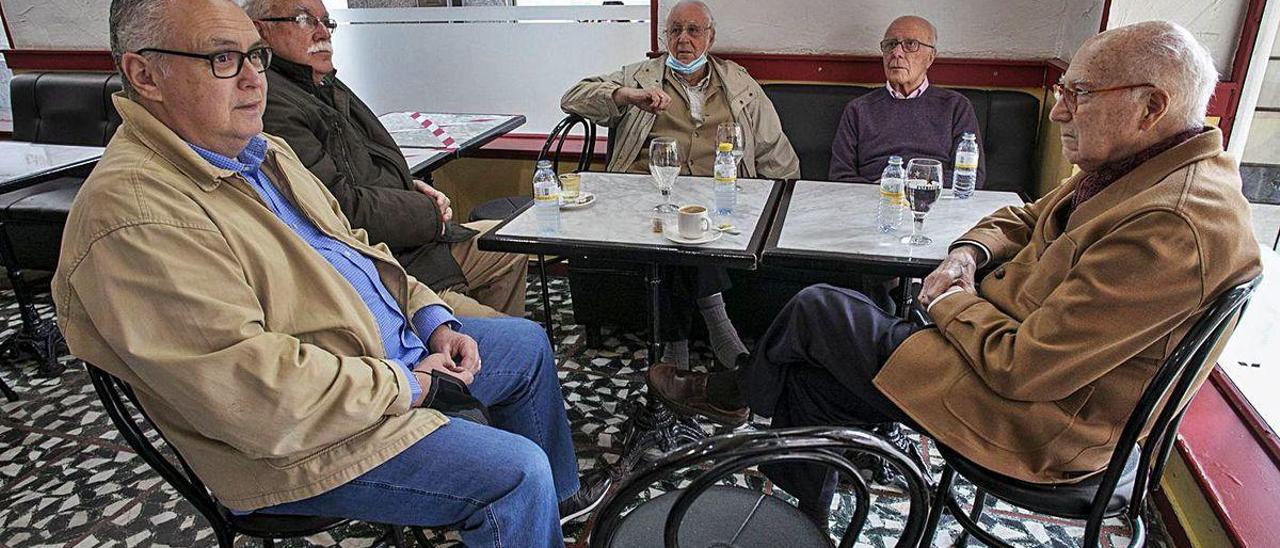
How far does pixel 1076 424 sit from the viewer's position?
1.36 metres

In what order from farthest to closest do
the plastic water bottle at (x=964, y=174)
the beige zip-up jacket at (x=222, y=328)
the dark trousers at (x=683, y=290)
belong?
the dark trousers at (x=683, y=290) → the plastic water bottle at (x=964, y=174) → the beige zip-up jacket at (x=222, y=328)

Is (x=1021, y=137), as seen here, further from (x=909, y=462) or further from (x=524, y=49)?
(x=909, y=462)

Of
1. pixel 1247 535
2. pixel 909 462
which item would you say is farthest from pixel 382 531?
pixel 1247 535

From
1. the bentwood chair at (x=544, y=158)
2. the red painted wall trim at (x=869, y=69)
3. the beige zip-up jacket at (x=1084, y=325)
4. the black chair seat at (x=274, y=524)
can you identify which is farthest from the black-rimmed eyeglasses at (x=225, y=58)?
the red painted wall trim at (x=869, y=69)

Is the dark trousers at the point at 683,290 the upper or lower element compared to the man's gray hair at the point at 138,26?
lower

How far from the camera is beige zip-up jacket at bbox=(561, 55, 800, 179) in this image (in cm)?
310

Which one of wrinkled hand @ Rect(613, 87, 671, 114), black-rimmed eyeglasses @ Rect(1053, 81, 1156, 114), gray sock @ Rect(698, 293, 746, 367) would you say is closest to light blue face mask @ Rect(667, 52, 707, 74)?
wrinkled hand @ Rect(613, 87, 671, 114)

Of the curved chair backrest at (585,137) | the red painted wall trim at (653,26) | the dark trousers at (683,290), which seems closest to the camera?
the dark trousers at (683,290)

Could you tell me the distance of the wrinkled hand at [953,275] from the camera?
1.65 metres

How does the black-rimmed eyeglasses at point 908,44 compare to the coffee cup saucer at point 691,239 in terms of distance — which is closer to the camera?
the coffee cup saucer at point 691,239

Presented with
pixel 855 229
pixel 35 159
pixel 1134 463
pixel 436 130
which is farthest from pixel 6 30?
pixel 1134 463

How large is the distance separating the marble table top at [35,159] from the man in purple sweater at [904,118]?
2778 millimetres

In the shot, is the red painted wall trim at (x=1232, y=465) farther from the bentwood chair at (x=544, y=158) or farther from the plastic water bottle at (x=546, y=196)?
the bentwood chair at (x=544, y=158)

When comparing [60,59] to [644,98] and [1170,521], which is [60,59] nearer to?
[644,98]
